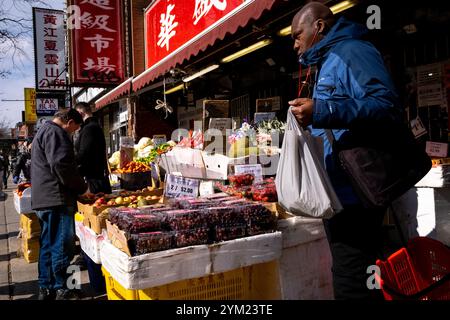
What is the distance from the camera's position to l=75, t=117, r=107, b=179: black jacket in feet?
17.9

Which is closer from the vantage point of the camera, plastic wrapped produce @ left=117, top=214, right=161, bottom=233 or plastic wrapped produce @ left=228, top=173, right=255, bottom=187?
plastic wrapped produce @ left=117, top=214, right=161, bottom=233

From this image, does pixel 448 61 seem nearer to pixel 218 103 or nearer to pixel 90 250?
pixel 218 103

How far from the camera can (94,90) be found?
19172 millimetres

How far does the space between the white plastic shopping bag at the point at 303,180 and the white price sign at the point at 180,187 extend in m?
2.19

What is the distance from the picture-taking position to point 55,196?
416 centimetres

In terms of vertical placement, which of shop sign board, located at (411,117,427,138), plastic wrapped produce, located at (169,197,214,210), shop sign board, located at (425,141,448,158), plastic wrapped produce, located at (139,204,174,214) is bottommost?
plastic wrapped produce, located at (139,204,174,214)

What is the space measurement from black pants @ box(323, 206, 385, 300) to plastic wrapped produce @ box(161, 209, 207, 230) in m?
1.04

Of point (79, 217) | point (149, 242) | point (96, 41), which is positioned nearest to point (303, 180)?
point (149, 242)

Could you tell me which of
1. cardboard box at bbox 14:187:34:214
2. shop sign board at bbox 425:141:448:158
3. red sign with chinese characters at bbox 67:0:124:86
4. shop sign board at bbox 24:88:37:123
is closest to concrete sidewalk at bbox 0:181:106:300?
cardboard box at bbox 14:187:34:214

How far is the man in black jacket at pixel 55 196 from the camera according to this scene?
163 inches

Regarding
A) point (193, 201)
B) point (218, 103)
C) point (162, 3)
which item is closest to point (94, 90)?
point (162, 3)

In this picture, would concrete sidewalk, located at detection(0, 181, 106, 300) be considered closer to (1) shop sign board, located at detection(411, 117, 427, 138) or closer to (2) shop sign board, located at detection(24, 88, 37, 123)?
(1) shop sign board, located at detection(411, 117, 427, 138)

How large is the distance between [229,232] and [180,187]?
1442 mm

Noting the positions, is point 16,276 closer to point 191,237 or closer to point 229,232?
point 191,237
